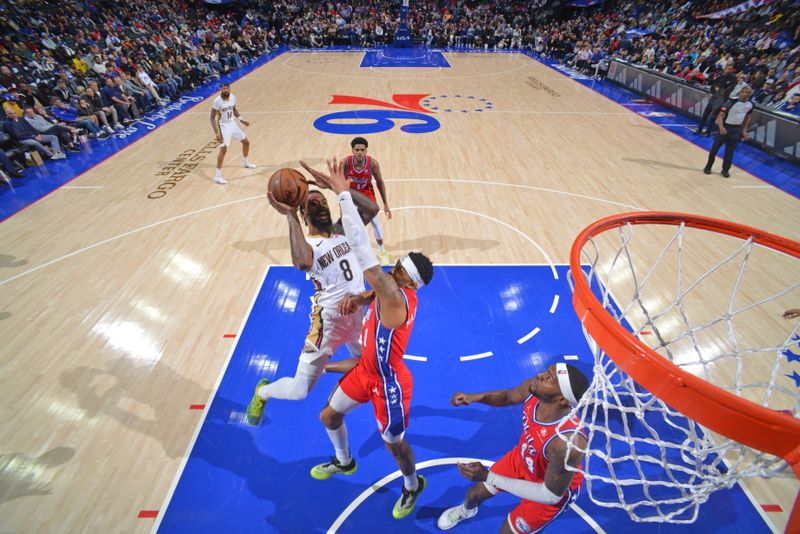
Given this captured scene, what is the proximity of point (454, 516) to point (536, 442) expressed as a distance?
1.05 meters

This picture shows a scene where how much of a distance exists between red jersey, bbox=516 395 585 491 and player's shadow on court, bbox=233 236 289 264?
4598 millimetres

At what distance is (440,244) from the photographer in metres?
6.68

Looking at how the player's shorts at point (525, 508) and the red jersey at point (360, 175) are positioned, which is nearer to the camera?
the player's shorts at point (525, 508)

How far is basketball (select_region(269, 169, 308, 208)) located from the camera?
3256 millimetres

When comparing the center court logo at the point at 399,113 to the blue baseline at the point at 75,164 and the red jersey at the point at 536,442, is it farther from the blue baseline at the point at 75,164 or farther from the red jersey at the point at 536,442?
the red jersey at the point at 536,442

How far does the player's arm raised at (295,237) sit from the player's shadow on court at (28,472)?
9.17 feet

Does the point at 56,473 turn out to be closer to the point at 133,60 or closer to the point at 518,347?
the point at 518,347

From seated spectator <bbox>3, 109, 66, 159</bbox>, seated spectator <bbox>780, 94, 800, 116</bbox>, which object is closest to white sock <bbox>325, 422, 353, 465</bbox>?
seated spectator <bbox>3, 109, 66, 159</bbox>

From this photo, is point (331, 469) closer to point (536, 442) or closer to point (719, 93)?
point (536, 442)

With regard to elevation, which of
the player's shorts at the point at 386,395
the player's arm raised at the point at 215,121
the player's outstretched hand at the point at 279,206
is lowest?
the player's shorts at the point at 386,395

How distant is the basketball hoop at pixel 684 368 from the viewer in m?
1.81

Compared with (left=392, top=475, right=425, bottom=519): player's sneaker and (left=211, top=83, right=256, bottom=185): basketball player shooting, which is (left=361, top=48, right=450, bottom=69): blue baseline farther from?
(left=392, top=475, right=425, bottom=519): player's sneaker

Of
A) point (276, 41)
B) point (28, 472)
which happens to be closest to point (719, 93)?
point (28, 472)

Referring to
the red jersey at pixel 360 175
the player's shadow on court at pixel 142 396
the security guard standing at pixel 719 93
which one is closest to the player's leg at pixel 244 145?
the red jersey at pixel 360 175
